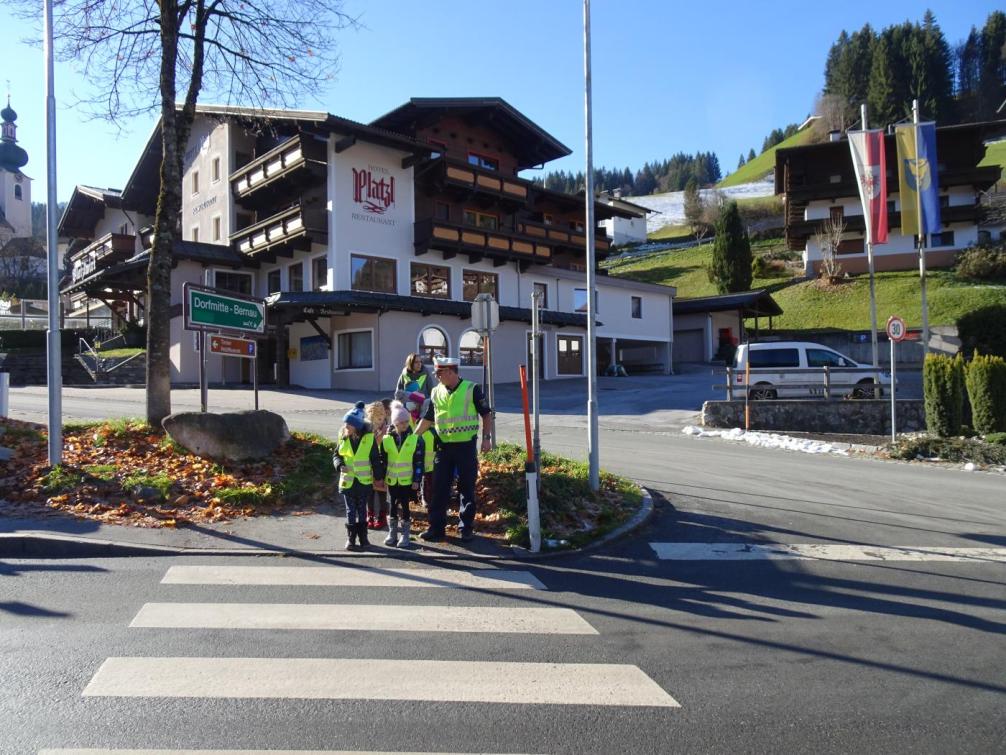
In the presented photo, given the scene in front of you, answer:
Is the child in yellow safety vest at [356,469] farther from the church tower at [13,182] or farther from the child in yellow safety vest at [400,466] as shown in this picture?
the church tower at [13,182]

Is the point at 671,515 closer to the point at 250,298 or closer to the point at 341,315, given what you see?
the point at 250,298

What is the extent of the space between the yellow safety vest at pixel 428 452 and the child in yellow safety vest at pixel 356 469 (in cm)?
51

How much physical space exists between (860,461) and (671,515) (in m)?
7.32

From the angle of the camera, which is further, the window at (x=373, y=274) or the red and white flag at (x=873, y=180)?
the window at (x=373, y=274)

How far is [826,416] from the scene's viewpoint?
18.5 m

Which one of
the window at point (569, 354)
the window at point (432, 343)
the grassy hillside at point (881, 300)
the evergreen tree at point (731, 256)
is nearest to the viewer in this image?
the window at point (432, 343)

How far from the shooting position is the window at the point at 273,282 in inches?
1241

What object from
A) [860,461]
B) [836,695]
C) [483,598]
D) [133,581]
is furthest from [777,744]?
[860,461]

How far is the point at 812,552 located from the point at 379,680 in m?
4.90

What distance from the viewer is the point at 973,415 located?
1670 cm

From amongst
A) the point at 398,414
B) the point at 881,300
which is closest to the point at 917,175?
the point at 398,414

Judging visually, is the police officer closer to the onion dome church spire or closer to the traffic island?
the traffic island

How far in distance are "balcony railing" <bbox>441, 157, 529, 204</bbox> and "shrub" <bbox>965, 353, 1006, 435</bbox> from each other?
2056 centimetres

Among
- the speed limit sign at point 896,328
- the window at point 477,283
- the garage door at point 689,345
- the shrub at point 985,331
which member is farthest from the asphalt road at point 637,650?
the garage door at point 689,345
